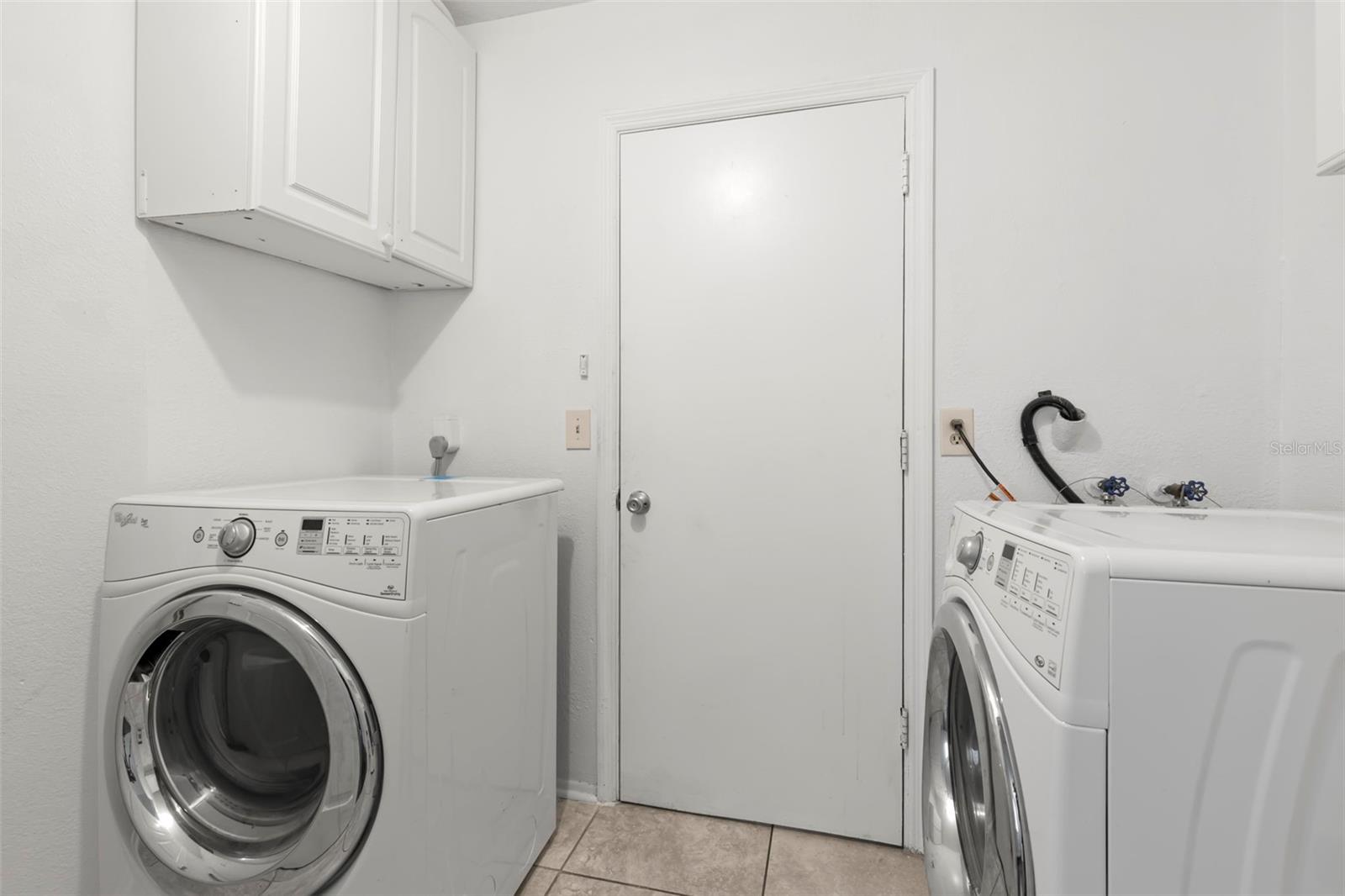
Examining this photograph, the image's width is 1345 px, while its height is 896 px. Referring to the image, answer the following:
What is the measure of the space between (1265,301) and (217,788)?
101 inches

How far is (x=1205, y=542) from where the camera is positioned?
2.35 ft

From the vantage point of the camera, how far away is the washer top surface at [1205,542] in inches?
24.3

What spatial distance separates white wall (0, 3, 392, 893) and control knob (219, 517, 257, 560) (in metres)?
0.39

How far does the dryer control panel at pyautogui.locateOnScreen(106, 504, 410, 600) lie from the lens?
3.33 ft

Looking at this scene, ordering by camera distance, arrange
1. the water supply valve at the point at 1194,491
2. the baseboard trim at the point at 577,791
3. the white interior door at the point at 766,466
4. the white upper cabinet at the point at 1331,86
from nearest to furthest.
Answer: the white upper cabinet at the point at 1331,86 → the water supply valve at the point at 1194,491 → the white interior door at the point at 766,466 → the baseboard trim at the point at 577,791

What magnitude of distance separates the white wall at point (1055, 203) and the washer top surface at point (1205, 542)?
48 cm

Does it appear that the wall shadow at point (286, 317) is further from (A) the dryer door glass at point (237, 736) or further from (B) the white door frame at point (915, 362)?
(B) the white door frame at point (915, 362)

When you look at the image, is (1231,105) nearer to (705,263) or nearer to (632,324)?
(705,263)

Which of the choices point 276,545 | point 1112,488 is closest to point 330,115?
point 276,545

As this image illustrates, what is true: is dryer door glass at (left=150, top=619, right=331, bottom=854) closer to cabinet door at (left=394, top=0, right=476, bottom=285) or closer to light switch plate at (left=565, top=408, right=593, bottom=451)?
light switch plate at (left=565, top=408, right=593, bottom=451)

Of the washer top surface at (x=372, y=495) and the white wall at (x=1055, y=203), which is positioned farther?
the white wall at (x=1055, y=203)

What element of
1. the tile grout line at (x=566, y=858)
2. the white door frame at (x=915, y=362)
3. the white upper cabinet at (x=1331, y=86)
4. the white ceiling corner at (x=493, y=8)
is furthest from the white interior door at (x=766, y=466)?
the white upper cabinet at (x=1331, y=86)

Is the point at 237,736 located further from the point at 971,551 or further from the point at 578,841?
the point at 971,551

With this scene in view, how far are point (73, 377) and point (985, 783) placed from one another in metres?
1.80
